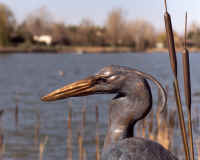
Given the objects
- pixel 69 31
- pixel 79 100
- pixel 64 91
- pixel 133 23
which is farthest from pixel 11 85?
pixel 133 23

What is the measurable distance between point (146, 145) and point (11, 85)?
821 inches

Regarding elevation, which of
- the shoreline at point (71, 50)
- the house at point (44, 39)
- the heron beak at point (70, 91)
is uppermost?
the heron beak at point (70, 91)

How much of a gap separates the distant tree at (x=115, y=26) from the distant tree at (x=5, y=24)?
21281 mm

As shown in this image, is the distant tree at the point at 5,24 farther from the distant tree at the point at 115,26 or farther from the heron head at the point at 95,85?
the heron head at the point at 95,85

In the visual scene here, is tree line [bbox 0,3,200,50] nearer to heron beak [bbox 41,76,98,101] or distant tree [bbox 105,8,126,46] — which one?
distant tree [bbox 105,8,126,46]

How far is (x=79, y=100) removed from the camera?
50.9ft

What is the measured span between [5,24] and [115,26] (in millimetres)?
25880

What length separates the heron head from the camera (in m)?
1.74

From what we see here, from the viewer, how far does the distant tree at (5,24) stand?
207 feet

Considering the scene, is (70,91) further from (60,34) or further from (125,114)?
(60,34)

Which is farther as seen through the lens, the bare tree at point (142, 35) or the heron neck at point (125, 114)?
the bare tree at point (142, 35)

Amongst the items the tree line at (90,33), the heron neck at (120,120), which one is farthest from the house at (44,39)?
the heron neck at (120,120)

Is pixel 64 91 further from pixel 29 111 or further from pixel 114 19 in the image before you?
pixel 114 19

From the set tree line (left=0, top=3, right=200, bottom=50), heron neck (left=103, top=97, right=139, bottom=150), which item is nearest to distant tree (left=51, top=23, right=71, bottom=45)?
tree line (left=0, top=3, right=200, bottom=50)
